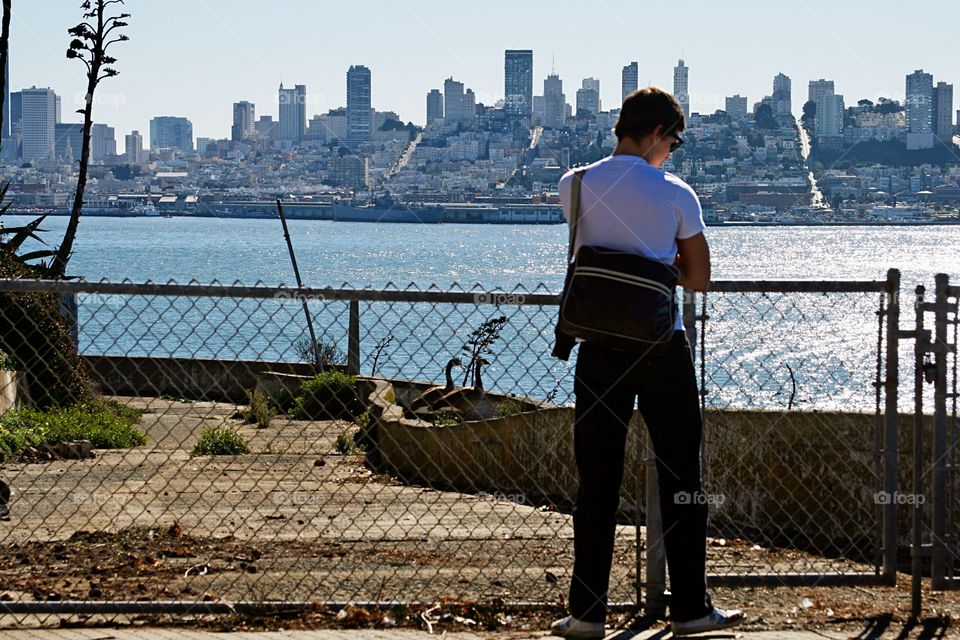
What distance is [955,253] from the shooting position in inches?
4830

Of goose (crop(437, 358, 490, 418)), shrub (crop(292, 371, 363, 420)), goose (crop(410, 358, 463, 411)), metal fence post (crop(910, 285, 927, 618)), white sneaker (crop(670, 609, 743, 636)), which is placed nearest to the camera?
white sneaker (crop(670, 609, 743, 636))

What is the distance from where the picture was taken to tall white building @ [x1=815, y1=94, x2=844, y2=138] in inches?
7249

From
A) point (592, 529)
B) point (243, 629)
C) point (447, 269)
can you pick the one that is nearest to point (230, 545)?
point (243, 629)

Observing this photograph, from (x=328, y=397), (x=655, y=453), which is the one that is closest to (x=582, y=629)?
(x=655, y=453)

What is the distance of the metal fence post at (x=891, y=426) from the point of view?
229 inches

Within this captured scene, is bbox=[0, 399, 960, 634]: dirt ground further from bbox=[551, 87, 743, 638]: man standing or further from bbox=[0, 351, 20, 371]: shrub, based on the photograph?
bbox=[0, 351, 20, 371]: shrub

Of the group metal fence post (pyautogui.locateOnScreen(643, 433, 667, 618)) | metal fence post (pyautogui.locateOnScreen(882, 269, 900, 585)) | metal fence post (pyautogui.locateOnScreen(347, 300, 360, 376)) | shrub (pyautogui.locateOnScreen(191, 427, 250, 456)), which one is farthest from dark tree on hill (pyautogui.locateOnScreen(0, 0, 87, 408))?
metal fence post (pyautogui.locateOnScreen(882, 269, 900, 585))

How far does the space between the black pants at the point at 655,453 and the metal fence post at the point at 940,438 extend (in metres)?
1.27

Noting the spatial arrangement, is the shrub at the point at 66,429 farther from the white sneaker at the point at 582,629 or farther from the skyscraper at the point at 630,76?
the skyscraper at the point at 630,76

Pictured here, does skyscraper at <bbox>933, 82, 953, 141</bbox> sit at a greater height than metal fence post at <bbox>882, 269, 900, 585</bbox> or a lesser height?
greater

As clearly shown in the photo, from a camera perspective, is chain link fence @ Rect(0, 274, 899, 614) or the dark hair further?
chain link fence @ Rect(0, 274, 899, 614)

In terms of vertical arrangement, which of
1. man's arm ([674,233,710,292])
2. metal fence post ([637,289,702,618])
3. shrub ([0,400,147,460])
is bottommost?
shrub ([0,400,147,460])

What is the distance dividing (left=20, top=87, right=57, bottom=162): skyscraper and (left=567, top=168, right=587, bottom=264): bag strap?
7171 inches

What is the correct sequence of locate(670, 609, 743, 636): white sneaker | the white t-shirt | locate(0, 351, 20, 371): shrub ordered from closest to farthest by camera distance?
the white t-shirt
locate(670, 609, 743, 636): white sneaker
locate(0, 351, 20, 371): shrub
